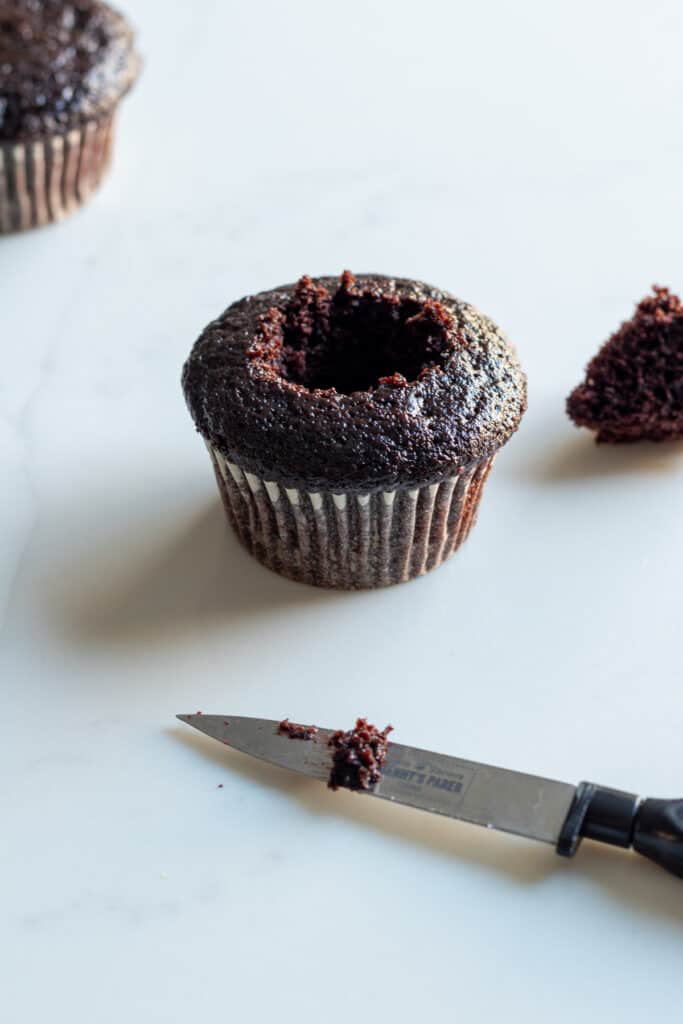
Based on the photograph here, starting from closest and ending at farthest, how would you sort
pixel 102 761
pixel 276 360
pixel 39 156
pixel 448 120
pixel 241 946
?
1. pixel 241 946
2. pixel 102 761
3. pixel 276 360
4. pixel 39 156
5. pixel 448 120

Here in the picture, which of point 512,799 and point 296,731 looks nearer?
point 512,799

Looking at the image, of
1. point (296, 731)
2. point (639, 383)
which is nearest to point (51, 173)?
point (639, 383)

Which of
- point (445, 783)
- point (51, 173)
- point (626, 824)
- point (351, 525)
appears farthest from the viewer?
point (51, 173)

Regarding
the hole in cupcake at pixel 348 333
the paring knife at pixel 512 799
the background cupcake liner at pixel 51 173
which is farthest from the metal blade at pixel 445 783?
the background cupcake liner at pixel 51 173

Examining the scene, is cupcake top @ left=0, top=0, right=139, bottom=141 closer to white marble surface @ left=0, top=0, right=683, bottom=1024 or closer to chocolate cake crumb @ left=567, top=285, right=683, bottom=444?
white marble surface @ left=0, top=0, right=683, bottom=1024

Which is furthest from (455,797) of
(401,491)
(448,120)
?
(448,120)

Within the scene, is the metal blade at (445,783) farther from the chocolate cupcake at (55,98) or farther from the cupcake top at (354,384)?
the chocolate cupcake at (55,98)

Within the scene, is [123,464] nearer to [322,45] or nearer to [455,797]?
[455,797]

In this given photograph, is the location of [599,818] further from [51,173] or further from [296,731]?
[51,173]
